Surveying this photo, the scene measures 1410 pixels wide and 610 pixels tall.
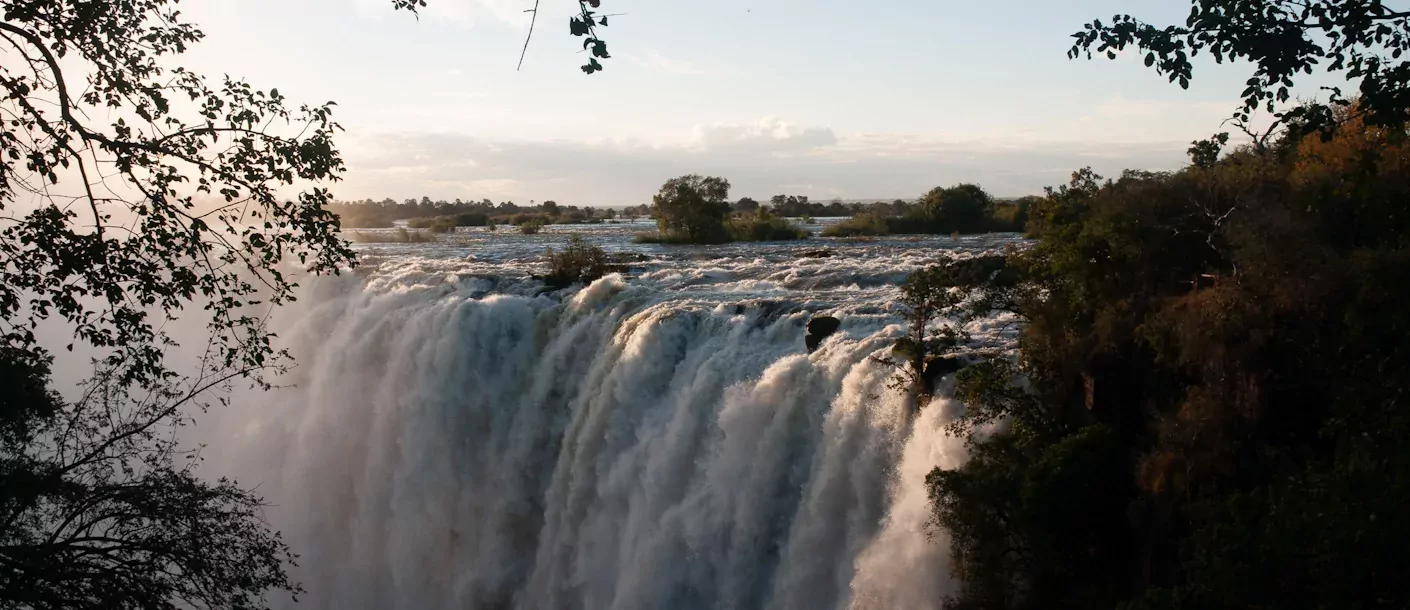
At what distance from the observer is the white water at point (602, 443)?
1112cm

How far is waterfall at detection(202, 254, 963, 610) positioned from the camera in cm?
1109

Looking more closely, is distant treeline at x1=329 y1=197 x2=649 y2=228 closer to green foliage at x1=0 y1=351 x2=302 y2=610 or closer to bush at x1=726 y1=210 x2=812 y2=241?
bush at x1=726 y1=210 x2=812 y2=241

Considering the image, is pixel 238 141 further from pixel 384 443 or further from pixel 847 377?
pixel 384 443

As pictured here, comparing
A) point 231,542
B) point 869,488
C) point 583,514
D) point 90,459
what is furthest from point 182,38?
point 583,514

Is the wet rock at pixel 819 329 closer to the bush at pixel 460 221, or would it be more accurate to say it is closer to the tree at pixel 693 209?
the tree at pixel 693 209

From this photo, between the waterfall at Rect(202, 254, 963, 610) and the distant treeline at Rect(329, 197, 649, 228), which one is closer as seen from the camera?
the waterfall at Rect(202, 254, 963, 610)

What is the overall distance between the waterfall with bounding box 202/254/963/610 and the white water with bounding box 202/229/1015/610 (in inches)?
1.5

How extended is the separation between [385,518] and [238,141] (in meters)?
13.9

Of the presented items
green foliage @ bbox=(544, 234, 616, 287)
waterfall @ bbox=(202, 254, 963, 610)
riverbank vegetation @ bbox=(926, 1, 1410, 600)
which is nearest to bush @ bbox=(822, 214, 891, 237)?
green foliage @ bbox=(544, 234, 616, 287)

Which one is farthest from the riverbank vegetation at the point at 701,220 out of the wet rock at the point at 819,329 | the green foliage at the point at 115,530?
the green foliage at the point at 115,530

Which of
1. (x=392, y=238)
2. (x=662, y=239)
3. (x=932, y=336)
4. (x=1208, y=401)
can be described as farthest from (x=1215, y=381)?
(x=392, y=238)

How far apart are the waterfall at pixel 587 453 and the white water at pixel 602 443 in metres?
0.04

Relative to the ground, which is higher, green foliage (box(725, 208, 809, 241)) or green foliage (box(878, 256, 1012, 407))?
green foliage (box(878, 256, 1012, 407))

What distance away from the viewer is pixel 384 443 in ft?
64.3
